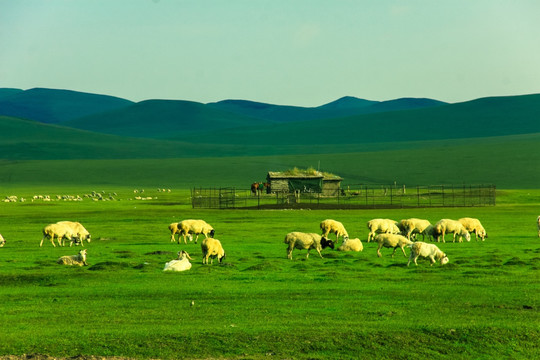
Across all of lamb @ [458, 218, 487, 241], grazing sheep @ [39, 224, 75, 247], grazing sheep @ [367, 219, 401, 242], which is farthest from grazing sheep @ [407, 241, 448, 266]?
grazing sheep @ [39, 224, 75, 247]

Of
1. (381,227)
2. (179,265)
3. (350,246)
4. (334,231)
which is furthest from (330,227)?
(179,265)

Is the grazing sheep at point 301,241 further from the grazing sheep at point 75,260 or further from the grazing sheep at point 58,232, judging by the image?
the grazing sheep at point 58,232

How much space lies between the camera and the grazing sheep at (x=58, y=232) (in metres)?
35.0

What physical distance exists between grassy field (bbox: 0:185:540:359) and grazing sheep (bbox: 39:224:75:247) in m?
0.84

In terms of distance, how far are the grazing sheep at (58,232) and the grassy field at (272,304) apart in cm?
84

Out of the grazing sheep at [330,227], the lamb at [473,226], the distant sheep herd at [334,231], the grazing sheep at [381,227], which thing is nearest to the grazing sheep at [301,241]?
the distant sheep herd at [334,231]

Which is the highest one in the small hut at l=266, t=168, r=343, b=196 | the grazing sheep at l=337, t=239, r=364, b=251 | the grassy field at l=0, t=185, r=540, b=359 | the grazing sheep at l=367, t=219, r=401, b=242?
the small hut at l=266, t=168, r=343, b=196

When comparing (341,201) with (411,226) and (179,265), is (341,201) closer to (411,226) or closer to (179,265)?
(411,226)

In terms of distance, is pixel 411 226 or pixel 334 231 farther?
pixel 334 231

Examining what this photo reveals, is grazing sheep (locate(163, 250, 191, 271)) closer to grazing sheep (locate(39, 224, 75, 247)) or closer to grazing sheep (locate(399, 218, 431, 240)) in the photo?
grazing sheep (locate(39, 224, 75, 247))

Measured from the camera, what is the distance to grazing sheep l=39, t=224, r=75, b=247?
115 feet

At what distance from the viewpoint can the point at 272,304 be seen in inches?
766

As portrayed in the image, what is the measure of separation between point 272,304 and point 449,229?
18421 millimetres

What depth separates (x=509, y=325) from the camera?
55.8 feet
